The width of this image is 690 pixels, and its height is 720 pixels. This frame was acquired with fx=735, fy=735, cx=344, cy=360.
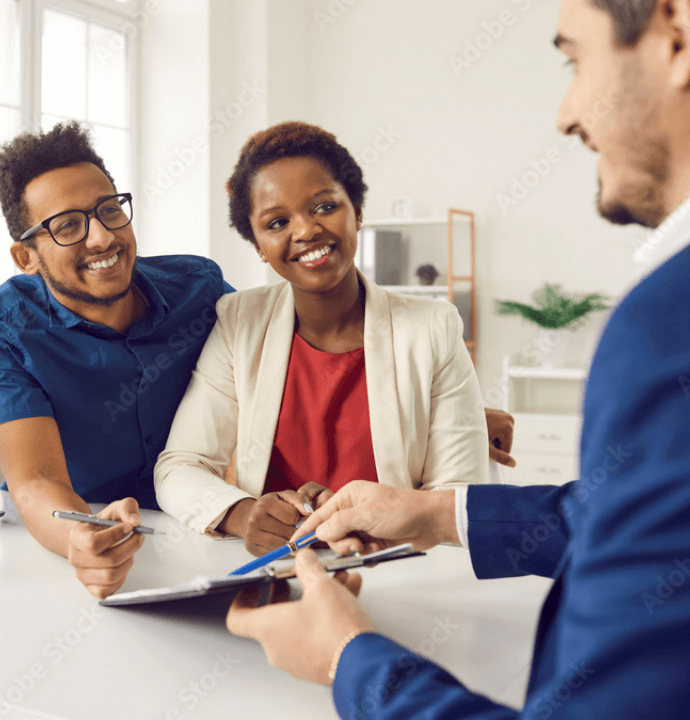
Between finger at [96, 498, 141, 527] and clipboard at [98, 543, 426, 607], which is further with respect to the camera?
finger at [96, 498, 141, 527]

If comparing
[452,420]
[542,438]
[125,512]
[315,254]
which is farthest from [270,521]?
[542,438]

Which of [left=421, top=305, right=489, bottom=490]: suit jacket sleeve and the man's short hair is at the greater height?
the man's short hair

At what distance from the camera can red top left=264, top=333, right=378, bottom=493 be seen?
153 cm

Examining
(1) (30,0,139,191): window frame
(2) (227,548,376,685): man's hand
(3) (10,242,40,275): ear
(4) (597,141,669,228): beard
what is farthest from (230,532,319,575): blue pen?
(1) (30,0,139,191): window frame

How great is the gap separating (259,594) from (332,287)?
0.85m

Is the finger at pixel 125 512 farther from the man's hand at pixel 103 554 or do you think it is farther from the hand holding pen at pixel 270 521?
the hand holding pen at pixel 270 521

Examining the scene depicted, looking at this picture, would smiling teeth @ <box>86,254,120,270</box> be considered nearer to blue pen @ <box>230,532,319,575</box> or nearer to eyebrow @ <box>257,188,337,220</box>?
eyebrow @ <box>257,188,337,220</box>

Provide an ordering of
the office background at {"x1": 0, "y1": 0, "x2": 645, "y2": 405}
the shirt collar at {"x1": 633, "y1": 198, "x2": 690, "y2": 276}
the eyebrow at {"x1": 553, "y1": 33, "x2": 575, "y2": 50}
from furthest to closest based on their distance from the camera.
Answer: the office background at {"x1": 0, "y1": 0, "x2": 645, "y2": 405} → the eyebrow at {"x1": 553, "y1": 33, "x2": 575, "y2": 50} → the shirt collar at {"x1": 633, "y1": 198, "x2": 690, "y2": 276}

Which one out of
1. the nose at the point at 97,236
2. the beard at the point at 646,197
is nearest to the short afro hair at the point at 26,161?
the nose at the point at 97,236

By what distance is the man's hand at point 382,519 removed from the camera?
974 millimetres

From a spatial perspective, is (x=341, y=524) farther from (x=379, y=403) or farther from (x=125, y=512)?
(x=379, y=403)

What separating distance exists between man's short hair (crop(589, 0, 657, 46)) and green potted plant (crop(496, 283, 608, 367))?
3.36 metres

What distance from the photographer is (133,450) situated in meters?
1.54

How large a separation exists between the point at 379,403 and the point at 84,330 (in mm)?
625
